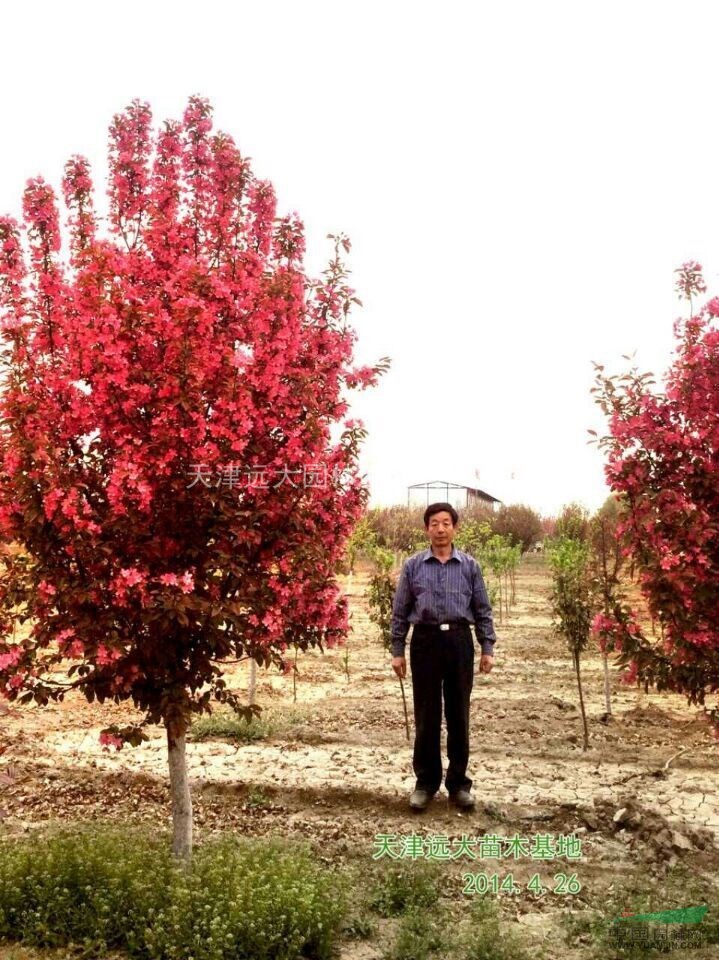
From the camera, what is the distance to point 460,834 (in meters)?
5.48

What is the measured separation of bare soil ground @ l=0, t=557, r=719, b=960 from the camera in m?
5.02

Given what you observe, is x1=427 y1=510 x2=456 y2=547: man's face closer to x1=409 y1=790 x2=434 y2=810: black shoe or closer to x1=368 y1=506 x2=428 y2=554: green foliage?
x1=409 y1=790 x2=434 y2=810: black shoe

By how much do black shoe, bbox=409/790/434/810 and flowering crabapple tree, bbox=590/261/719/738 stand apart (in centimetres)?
185

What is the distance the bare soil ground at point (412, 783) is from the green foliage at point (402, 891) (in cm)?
20

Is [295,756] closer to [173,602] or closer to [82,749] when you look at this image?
[82,749]

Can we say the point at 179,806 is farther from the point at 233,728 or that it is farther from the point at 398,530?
the point at 398,530

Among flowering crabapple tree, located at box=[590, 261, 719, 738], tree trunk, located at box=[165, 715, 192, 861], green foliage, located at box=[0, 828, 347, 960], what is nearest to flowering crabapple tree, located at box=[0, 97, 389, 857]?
tree trunk, located at box=[165, 715, 192, 861]

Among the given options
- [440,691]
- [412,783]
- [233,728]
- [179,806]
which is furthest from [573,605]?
[179,806]

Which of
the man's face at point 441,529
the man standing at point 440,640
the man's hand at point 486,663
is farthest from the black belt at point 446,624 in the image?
the man's face at point 441,529

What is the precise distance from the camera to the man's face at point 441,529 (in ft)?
18.9

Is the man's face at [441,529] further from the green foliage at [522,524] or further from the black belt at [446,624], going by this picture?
the green foliage at [522,524]

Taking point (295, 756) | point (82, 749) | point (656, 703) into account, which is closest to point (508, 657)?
point (656, 703)

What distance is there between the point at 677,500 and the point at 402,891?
8.89 ft

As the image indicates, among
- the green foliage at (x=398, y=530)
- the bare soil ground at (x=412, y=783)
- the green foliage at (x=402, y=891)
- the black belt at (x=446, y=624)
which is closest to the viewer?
the green foliage at (x=402, y=891)
